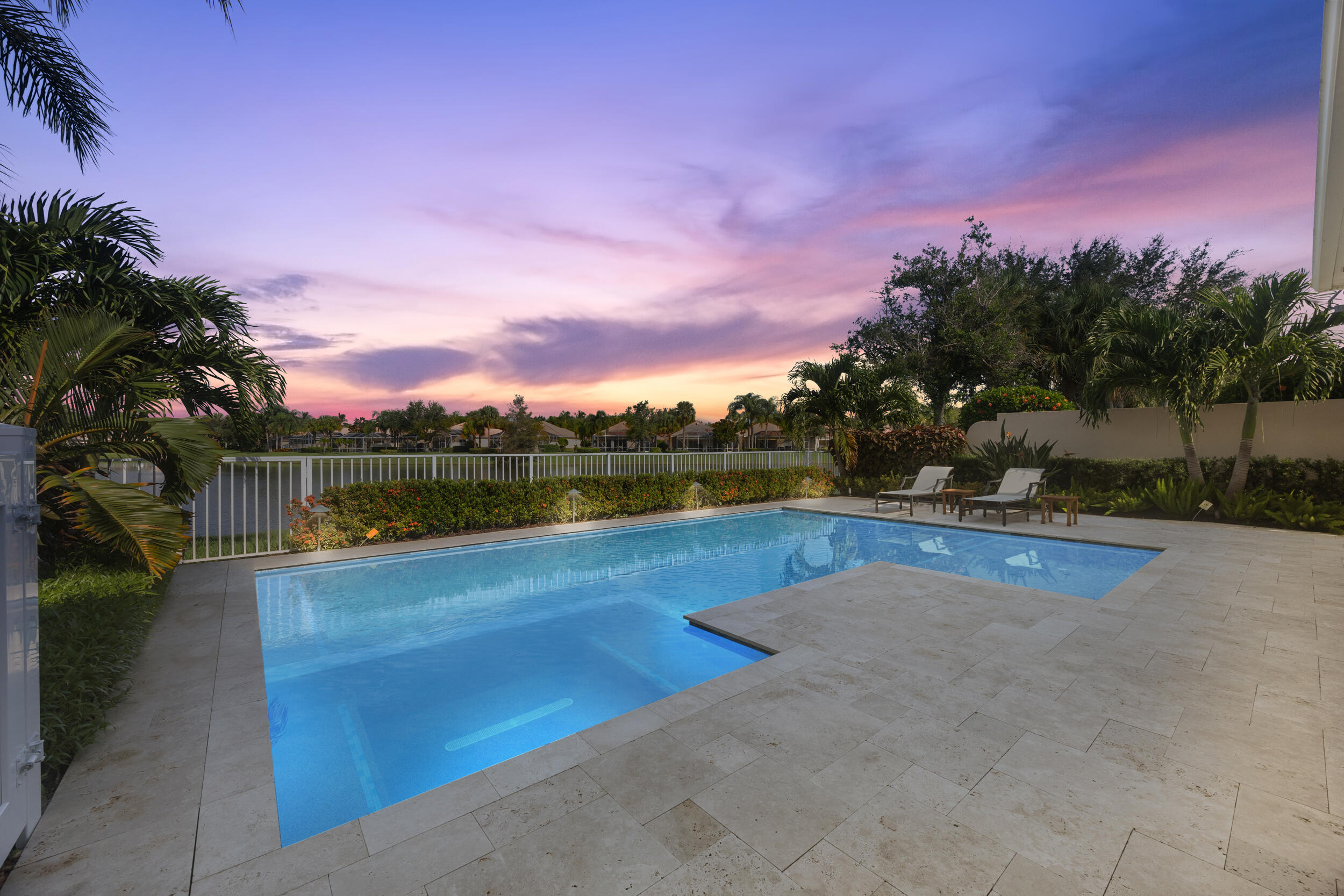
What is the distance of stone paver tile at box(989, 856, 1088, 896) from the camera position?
5.58 feet

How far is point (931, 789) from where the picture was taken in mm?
2252

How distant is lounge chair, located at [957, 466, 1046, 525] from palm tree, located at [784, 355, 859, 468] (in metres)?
4.10

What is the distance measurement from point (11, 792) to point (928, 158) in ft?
53.1

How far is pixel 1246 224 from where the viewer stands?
15680mm

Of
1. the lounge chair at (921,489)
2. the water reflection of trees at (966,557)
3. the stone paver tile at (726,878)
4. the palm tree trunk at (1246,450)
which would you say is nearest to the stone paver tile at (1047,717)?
the stone paver tile at (726,878)

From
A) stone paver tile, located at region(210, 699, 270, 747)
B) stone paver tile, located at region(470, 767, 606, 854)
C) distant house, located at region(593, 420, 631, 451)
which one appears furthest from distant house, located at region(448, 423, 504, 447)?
stone paver tile, located at region(470, 767, 606, 854)

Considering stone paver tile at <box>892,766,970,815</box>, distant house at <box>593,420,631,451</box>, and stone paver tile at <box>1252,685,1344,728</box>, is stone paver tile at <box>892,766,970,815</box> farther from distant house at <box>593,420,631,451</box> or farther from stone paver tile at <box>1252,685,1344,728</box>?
distant house at <box>593,420,631,451</box>

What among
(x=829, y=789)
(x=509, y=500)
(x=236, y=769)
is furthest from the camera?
(x=509, y=500)

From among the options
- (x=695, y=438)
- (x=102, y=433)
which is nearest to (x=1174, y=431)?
(x=102, y=433)

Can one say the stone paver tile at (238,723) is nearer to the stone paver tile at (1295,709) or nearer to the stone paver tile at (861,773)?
the stone paver tile at (861,773)

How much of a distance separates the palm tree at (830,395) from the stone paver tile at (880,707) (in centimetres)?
1248

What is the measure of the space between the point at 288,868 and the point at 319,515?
676 cm

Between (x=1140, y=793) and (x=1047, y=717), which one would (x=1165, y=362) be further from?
(x=1140, y=793)

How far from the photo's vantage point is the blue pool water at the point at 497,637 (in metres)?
3.01
